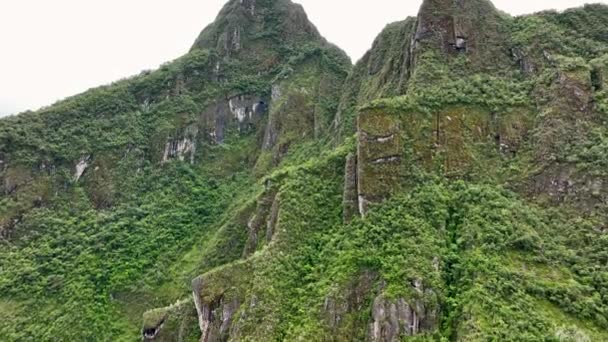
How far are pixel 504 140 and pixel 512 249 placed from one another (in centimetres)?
1075

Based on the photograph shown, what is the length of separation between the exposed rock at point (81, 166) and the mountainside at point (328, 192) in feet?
0.79

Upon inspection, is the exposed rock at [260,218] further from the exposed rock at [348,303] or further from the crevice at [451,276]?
the crevice at [451,276]

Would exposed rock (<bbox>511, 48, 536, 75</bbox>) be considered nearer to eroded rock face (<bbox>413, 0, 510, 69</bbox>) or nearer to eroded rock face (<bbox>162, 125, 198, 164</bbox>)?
eroded rock face (<bbox>413, 0, 510, 69</bbox>)

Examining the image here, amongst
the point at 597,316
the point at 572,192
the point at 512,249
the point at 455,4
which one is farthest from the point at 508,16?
the point at 597,316

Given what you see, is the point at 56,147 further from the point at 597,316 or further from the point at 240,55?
the point at 597,316

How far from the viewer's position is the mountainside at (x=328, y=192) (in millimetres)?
38812

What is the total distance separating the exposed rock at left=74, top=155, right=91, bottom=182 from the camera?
70.6m

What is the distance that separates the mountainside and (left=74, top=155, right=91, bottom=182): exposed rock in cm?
24

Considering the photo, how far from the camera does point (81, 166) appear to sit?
70.9 meters

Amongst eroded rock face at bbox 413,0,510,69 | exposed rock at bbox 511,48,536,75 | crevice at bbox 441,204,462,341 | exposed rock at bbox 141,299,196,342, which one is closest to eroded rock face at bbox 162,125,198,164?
exposed rock at bbox 141,299,196,342

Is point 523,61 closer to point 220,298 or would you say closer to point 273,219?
point 273,219

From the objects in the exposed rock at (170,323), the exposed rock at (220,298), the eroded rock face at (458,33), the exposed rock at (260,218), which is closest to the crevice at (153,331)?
the exposed rock at (170,323)

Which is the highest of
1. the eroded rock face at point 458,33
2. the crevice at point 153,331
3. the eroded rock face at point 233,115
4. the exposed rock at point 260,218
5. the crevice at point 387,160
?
the eroded rock face at point 458,33

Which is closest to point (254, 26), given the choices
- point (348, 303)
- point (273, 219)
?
point (273, 219)
